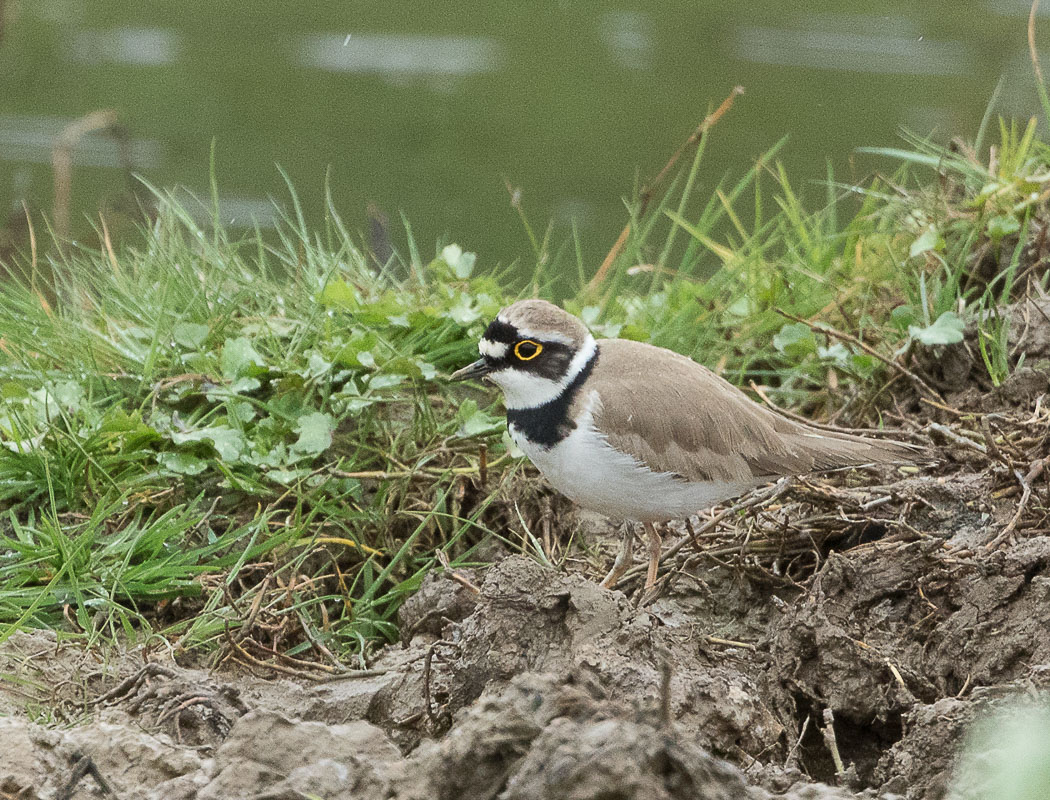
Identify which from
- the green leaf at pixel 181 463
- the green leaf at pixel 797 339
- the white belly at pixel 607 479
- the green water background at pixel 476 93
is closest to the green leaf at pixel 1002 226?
the green leaf at pixel 797 339

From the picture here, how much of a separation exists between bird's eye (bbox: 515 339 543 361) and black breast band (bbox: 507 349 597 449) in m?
0.15

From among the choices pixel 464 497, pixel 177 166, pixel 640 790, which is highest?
pixel 640 790

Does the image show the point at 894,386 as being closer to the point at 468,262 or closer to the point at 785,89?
the point at 468,262

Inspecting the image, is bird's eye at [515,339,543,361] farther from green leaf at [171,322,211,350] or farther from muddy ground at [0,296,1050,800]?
green leaf at [171,322,211,350]

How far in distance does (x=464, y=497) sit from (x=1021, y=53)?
884cm

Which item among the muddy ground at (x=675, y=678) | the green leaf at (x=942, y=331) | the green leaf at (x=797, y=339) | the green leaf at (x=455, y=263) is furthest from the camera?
the green leaf at (x=455, y=263)

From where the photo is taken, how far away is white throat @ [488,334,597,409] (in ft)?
13.2

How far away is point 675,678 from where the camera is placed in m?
2.98

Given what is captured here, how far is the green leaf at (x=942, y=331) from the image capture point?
15.5ft

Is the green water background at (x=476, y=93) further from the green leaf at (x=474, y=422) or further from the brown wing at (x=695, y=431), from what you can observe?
the brown wing at (x=695, y=431)

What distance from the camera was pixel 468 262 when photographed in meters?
5.35

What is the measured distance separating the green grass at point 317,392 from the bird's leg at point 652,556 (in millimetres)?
386

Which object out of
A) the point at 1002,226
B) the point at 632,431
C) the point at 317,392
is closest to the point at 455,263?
the point at 317,392

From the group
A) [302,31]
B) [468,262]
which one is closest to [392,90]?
[302,31]
